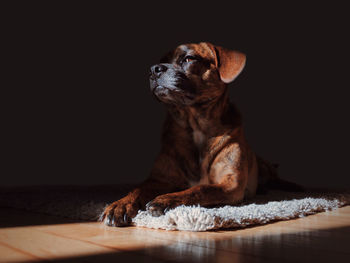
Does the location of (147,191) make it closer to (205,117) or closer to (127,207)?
(127,207)

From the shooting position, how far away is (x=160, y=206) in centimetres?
222

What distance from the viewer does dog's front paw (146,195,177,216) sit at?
219 centimetres

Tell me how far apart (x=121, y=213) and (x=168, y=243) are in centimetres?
60

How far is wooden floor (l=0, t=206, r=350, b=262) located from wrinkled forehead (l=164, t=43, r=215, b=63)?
1322mm

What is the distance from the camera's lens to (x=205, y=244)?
Result: 1.69m

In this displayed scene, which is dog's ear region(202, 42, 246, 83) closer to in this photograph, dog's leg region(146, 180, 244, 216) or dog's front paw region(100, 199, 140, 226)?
dog's leg region(146, 180, 244, 216)

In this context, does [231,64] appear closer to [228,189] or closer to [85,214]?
[228,189]

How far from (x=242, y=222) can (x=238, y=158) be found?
86cm

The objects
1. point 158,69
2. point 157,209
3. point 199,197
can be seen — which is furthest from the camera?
point 158,69

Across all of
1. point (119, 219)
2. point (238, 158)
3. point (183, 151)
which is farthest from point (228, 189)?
point (119, 219)

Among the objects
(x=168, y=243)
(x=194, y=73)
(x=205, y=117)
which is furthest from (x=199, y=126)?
(x=168, y=243)

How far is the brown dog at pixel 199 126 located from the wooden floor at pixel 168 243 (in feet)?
2.29

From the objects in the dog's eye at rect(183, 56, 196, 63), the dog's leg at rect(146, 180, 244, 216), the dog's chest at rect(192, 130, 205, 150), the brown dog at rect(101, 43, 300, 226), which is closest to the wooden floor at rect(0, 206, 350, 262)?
the dog's leg at rect(146, 180, 244, 216)

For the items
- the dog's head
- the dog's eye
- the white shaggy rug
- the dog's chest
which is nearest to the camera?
the white shaggy rug
